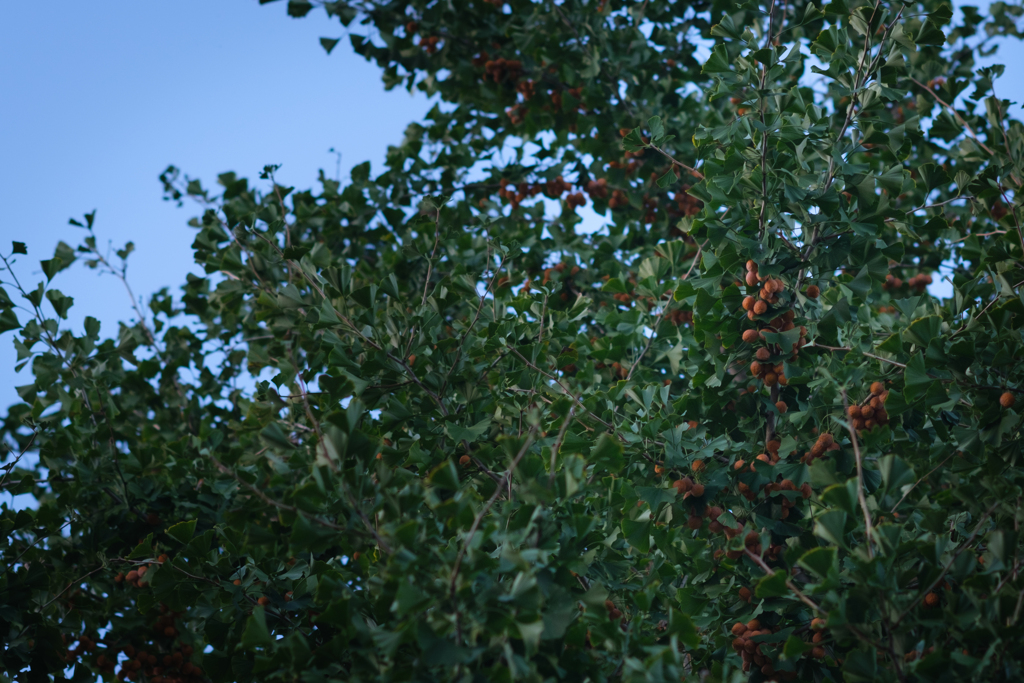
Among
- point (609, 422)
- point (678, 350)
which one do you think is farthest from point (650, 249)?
point (609, 422)

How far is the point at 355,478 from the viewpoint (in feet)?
6.41

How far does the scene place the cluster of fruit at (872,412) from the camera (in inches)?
110

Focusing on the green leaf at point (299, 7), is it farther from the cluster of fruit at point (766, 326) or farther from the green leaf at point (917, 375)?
the green leaf at point (917, 375)

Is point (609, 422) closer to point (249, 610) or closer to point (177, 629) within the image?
point (249, 610)

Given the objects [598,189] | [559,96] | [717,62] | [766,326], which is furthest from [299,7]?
[766,326]

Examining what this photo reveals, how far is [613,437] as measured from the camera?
2.74 metres

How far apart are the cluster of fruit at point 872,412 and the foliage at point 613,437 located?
12 mm

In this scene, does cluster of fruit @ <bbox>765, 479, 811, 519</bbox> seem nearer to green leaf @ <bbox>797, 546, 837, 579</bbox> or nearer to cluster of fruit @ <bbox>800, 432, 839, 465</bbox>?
cluster of fruit @ <bbox>800, 432, 839, 465</bbox>

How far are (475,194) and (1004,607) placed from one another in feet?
12.3

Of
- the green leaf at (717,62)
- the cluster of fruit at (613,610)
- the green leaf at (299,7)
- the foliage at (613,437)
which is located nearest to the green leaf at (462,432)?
the foliage at (613,437)

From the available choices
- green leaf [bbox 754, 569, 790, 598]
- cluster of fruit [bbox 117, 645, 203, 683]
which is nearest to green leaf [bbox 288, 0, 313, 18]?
cluster of fruit [bbox 117, 645, 203, 683]

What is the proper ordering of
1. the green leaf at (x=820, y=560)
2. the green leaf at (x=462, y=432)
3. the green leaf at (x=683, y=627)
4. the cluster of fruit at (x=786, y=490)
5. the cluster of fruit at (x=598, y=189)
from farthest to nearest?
the cluster of fruit at (x=598, y=189), the cluster of fruit at (x=786, y=490), the green leaf at (x=462, y=432), the green leaf at (x=683, y=627), the green leaf at (x=820, y=560)

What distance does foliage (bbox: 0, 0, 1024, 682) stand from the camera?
1.89m

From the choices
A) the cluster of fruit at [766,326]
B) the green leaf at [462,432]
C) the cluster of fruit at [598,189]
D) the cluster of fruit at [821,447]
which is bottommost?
the cluster of fruit at [821,447]
